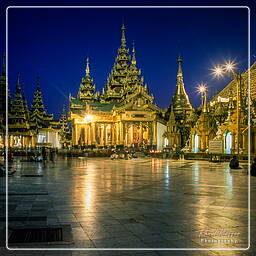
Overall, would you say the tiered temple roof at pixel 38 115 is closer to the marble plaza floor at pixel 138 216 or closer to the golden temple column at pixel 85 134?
the golden temple column at pixel 85 134

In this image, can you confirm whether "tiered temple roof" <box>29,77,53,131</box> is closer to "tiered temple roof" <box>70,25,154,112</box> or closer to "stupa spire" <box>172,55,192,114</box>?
"tiered temple roof" <box>70,25,154,112</box>

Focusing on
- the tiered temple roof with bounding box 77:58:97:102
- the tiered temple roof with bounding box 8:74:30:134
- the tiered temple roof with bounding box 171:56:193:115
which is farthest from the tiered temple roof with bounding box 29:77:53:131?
the tiered temple roof with bounding box 171:56:193:115

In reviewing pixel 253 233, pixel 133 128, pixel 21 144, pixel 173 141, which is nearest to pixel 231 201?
pixel 253 233

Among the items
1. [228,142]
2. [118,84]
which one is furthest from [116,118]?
[228,142]

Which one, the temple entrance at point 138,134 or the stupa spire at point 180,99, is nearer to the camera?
the stupa spire at point 180,99

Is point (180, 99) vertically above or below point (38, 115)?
above

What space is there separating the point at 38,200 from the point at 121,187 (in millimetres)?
3749

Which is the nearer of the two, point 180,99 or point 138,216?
point 138,216

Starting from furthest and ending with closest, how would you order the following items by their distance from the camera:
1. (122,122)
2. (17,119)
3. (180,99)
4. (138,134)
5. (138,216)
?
(138,134) → (180,99) → (122,122) → (17,119) → (138,216)

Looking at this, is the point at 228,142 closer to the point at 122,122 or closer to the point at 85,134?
the point at 122,122

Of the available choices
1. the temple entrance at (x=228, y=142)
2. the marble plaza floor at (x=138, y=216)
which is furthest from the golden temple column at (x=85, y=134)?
the marble plaza floor at (x=138, y=216)

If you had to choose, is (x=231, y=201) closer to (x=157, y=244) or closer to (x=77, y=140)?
(x=157, y=244)

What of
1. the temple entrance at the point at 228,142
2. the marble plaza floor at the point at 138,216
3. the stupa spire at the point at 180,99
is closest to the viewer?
the marble plaza floor at the point at 138,216

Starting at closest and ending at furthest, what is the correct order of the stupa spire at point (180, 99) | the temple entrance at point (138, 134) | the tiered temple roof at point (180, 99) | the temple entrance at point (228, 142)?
the temple entrance at point (228, 142)
the tiered temple roof at point (180, 99)
the stupa spire at point (180, 99)
the temple entrance at point (138, 134)
